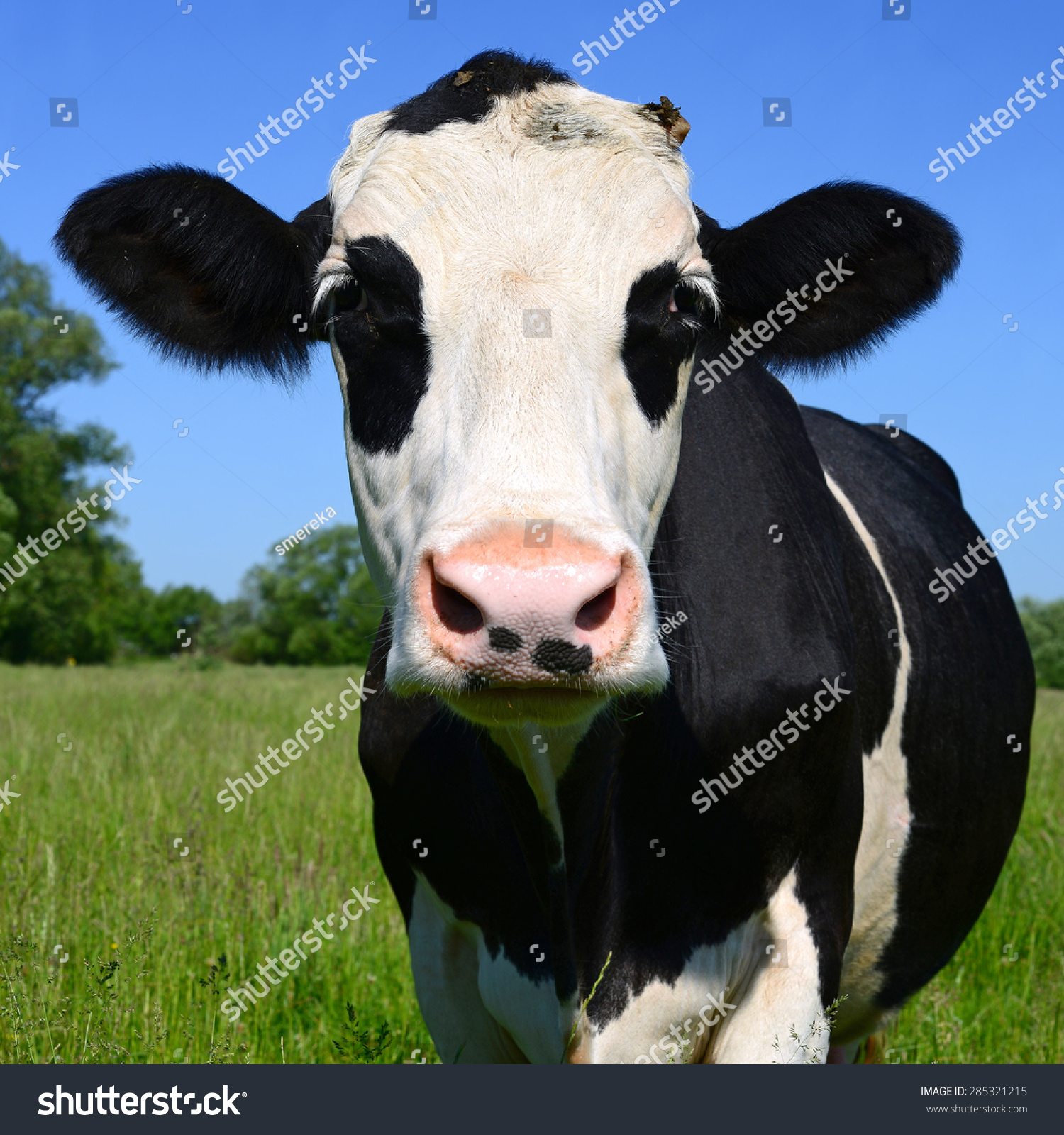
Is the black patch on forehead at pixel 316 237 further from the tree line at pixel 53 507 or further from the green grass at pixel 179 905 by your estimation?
the tree line at pixel 53 507

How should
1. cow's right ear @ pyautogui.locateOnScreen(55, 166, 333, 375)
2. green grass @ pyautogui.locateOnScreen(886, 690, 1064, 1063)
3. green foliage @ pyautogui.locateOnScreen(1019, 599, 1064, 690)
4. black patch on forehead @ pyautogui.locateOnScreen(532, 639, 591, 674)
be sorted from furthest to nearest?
green foliage @ pyautogui.locateOnScreen(1019, 599, 1064, 690) → green grass @ pyautogui.locateOnScreen(886, 690, 1064, 1063) → cow's right ear @ pyautogui.locateOnScreen(55, 166, 333, 375) → black patch on forehead @ pyautogui.locateOnScreen(532, 639, 591, 674)

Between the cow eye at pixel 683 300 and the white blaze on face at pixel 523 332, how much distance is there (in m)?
0.05

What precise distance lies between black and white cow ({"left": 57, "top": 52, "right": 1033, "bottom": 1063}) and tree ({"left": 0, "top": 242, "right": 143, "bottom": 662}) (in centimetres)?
3759

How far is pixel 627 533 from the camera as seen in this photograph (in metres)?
2.00

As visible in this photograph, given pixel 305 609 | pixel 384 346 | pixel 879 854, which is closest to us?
pixel 384 346

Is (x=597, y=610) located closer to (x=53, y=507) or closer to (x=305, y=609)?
(x=53, y=507)

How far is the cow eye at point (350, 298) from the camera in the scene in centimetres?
262

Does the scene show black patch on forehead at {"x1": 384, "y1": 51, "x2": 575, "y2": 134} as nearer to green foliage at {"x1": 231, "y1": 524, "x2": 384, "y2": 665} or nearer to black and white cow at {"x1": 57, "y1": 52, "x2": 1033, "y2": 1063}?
black and white cow at {"x1": 57, "y1": 52, "x2": 1033, "y2": 1063}

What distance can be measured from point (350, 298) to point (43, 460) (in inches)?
1611

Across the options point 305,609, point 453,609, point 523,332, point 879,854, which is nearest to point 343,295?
point 523,332

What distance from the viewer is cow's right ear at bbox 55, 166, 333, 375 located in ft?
9.85

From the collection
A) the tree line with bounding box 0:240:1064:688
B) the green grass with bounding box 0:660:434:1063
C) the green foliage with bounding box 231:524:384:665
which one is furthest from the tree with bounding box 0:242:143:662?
the green grass with bounding box 0:660:434:1063

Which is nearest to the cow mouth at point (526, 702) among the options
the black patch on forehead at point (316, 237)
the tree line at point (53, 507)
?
the black patch on forehead at point (316, 237)

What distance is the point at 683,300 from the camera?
275 centimetres
